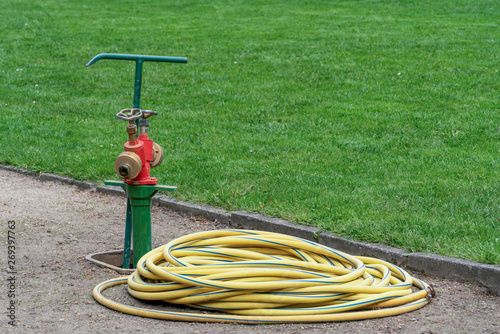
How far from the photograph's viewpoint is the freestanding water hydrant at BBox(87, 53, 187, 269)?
12.7 feet

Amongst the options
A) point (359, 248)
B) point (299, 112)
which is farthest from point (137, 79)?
point (299, 112)

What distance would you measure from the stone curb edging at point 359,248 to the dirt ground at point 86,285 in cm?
7

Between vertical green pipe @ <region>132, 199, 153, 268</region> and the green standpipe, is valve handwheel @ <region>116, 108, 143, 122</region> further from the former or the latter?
vertical green pipe @ <region>132, 199, 153, 268</region>

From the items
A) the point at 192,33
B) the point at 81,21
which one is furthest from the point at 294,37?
the point at 81,21

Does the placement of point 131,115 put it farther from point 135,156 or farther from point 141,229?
point 141,229

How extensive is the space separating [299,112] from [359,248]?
14.0 ft

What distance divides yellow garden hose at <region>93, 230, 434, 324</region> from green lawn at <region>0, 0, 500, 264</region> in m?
0.74

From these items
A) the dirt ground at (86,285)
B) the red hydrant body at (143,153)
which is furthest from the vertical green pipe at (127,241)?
the red hydrant body at (143,153)

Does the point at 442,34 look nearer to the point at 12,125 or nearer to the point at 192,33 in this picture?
the point at 192,33

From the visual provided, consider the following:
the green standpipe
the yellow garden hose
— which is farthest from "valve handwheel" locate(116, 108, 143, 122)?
the yellow garden hose

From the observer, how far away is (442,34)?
12.9 m

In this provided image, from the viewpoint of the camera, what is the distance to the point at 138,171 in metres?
3.87

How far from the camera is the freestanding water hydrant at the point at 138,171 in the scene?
3.86 m

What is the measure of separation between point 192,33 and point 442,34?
216 inches
